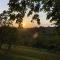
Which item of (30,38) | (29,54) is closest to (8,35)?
(29,54)

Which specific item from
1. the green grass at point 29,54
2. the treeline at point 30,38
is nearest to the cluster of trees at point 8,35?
the treeline at point 30,38

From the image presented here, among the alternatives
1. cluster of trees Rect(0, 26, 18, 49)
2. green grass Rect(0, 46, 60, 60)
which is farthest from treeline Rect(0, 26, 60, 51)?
green grass Rect(0, 46, 60, 60)

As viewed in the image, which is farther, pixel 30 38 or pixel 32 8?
pixel 30 38

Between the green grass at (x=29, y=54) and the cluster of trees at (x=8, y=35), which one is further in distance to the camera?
the cluster of trees at (x=8, y=35)

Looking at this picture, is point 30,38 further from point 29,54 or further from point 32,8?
point 32,8

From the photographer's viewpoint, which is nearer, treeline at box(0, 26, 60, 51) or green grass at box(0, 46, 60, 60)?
green grass at box(0, 46, 60, 60)

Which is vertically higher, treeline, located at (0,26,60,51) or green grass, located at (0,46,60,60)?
treeline, located at (0,26,60,51)

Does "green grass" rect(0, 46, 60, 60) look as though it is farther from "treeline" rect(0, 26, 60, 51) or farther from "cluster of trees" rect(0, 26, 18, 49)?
"cluster of trees" rect(0, 26, 18, 49)

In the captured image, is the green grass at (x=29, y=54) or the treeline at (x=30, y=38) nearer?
the green grass at (x=29, y=54)

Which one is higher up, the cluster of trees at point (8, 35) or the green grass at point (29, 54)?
the cluster of trees at point (8, 35)

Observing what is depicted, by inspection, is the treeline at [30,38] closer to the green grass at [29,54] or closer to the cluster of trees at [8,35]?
the cluster of trees at [8,35]

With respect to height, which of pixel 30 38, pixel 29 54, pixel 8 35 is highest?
pixel 30 38

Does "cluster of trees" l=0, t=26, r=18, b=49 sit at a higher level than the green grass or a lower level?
higher

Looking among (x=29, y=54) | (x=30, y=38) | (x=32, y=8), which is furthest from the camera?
(x=30, y=38)
